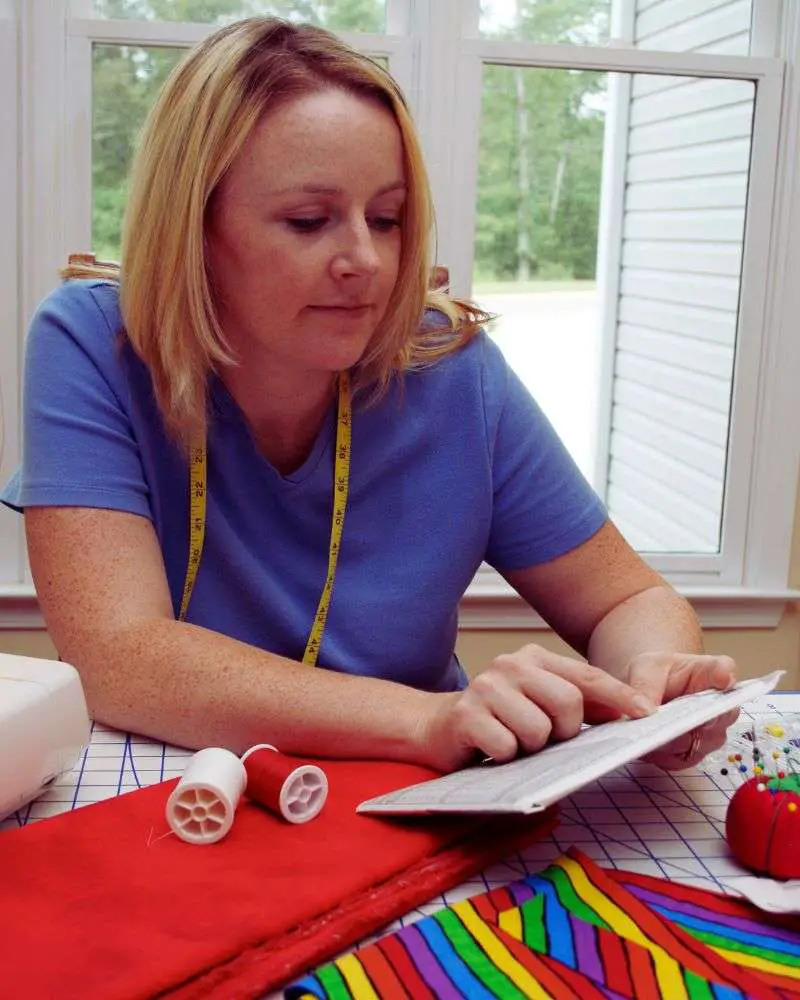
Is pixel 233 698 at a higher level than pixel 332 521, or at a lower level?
lower

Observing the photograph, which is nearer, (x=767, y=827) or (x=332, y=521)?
(x=767, y=827)

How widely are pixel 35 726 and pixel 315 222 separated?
603mm

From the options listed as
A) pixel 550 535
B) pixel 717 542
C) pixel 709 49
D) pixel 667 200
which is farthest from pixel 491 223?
pixel 550 535

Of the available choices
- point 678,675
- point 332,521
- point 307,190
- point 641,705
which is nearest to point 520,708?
point 641,705

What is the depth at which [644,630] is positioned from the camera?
51.1 inches

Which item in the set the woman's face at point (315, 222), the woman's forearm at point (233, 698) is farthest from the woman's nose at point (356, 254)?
the woman's forearm at point (233, 698)

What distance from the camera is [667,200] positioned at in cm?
269

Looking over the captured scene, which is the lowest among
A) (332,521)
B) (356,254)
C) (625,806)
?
(625,806)

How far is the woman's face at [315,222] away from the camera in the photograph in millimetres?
1196

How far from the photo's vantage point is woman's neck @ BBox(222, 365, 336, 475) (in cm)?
138

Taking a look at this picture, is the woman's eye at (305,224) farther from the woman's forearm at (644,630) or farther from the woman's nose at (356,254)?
the woman's forearm at (644,630)

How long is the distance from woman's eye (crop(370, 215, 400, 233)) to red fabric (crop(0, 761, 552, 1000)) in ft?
2.05

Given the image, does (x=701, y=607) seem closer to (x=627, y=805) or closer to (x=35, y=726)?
(x=627, y=805)

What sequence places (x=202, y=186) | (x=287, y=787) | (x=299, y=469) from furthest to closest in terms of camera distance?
(x=299, y=469), (x=202, y=186), (x=287, y=787)
